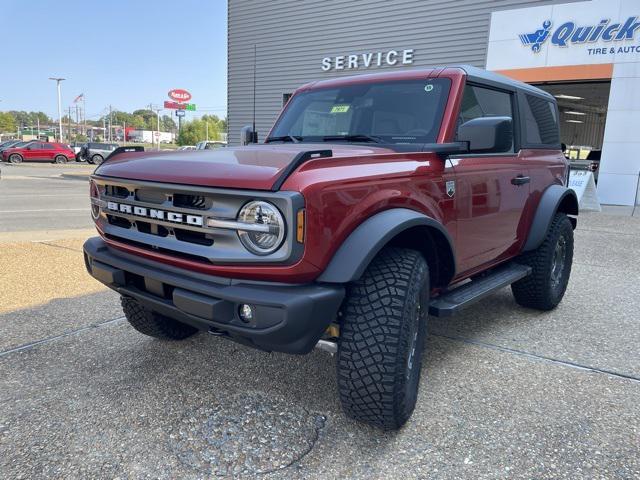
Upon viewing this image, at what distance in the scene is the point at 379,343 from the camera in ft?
7.51

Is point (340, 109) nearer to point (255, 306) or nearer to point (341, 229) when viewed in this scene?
point (341, 229)

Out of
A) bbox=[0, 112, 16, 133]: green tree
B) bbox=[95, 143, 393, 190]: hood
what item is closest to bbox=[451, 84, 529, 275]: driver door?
bbox=[95, 143, 393, 190]: hood

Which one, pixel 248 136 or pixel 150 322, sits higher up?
pixel 248 136

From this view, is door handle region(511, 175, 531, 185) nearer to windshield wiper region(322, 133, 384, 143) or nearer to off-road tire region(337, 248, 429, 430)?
windshield wiper region(322, 133, 384, 143)

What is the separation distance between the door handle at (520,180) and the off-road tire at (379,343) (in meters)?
1.64

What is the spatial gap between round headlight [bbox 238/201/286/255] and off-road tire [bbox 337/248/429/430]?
0.52 m

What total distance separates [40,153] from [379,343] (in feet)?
123

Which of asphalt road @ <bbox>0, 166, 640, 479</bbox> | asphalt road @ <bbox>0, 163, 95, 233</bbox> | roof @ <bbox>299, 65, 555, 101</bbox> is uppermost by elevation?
roof @ <bbox>299, 65, 555, 101</bbox>

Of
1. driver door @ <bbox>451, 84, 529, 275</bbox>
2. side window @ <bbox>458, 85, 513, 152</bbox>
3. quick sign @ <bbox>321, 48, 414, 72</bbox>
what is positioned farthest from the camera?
quick sign @ <bbox>321, 48, 414, 72</bbox>

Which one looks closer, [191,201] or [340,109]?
[191,201]

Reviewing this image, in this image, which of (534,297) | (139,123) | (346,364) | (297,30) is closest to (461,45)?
(297,30)

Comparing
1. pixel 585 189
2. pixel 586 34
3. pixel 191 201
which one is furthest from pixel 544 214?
pixel 586 34

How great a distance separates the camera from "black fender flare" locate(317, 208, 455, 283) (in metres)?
2.15

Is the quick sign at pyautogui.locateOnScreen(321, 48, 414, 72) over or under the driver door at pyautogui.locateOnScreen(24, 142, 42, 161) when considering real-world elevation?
over
